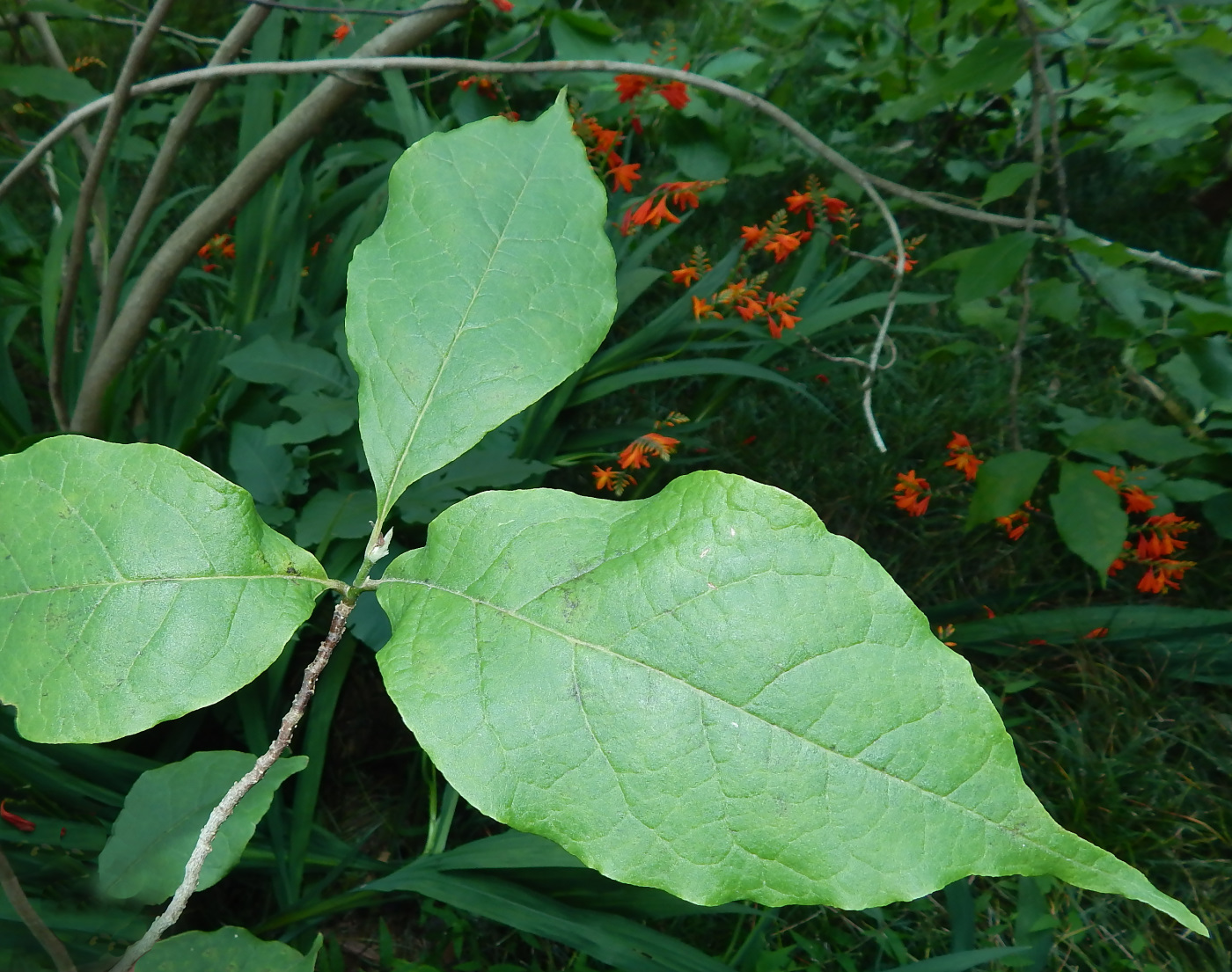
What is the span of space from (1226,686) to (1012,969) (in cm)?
87

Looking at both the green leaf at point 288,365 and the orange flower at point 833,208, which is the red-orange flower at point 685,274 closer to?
the orange flower at point 833,208

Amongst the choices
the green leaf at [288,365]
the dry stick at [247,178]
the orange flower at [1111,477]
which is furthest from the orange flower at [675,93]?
the orange flower at [1111,477]

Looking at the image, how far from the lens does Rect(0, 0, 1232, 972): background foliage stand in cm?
129

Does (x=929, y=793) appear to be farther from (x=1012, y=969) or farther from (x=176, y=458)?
(x=1012, y=969)

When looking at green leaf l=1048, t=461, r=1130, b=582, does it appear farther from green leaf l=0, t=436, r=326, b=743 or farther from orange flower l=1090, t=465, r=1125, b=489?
green leaf l=0, t=436, r=326, b=743

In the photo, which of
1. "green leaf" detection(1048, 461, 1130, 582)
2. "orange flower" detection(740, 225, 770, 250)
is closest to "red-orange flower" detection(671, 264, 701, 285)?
"orange flower" detection(740, 225, 770, 250)

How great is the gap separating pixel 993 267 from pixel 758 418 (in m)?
0.77

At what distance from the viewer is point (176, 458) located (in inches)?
16.4

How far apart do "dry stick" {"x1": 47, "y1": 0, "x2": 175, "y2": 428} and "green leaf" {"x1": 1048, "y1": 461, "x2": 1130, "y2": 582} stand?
5.38 ft

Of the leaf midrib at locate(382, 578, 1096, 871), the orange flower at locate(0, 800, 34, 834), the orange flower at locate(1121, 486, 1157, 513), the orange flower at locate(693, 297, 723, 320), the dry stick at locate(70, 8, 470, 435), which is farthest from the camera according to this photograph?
the orange flower at locate(693, 297, 723, 320)

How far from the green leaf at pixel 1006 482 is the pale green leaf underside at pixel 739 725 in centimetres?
132

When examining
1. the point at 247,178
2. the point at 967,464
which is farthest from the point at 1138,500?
the point at 247,178

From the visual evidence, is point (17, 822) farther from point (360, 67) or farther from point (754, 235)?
point (754, 235)

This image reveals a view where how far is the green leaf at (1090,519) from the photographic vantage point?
1.53 metres
